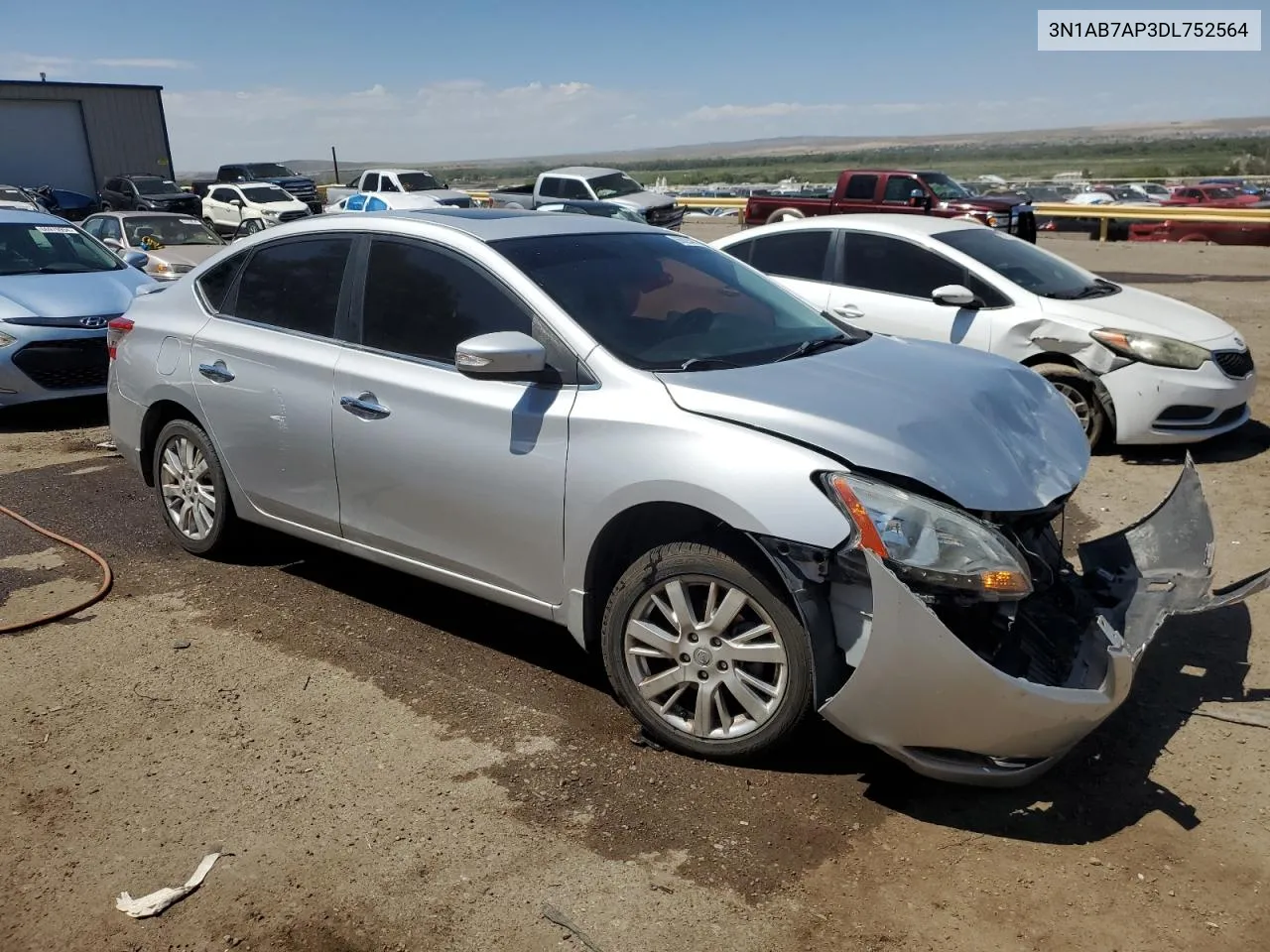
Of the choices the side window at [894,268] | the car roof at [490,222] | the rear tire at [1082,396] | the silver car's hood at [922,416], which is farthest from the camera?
the side window at [894,268]

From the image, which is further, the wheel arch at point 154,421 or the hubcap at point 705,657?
the wheel arch at point 154,421

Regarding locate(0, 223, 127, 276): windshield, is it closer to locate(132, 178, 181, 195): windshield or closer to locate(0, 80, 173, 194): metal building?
locate(132, 178, 181, 195): windshield

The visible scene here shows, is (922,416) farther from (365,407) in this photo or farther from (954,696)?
(365,407)

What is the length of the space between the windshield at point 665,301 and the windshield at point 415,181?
26603 millimetres

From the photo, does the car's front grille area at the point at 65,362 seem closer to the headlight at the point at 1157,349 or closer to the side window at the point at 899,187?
the headlight at the point at 1157,349

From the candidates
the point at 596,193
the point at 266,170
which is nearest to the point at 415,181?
the point at 596,193

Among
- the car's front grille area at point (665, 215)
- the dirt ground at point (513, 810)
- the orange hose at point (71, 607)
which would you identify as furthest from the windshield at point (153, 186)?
the dirt ground at point (513, 810)

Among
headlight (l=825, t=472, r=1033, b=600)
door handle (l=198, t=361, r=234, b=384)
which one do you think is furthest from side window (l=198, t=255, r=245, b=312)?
headlight (l=825, t=472, r=1033, b=600)

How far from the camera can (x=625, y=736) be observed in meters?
3.88

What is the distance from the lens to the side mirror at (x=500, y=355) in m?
3.77

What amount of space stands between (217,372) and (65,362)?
4.53 meters

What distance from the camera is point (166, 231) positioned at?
16422mm

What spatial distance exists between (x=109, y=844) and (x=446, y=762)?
103 cm

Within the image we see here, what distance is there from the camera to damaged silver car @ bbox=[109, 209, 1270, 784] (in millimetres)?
3211
